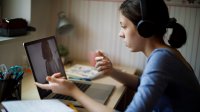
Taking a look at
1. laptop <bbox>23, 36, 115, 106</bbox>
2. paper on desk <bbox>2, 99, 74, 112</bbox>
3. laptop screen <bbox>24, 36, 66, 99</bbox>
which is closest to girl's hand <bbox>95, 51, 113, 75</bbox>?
laptop <bbox>23, 36, 115, 106</bbox>

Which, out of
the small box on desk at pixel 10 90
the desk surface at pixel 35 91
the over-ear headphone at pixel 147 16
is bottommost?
the desk surface at pixel 35 91

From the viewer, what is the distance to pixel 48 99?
4.23ft

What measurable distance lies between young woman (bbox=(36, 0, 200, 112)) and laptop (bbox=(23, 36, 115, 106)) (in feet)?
0.43

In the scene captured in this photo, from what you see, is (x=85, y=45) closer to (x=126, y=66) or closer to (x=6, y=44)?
(x=126, y=66)

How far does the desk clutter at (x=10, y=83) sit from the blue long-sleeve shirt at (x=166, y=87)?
561 mm

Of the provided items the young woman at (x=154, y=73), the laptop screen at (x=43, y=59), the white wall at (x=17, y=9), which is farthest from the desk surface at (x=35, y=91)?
the white wall at (x=17, y=9)

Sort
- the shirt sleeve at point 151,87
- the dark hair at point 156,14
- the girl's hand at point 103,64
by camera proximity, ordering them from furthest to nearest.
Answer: the girl's hand at point 103,64
the dark hair at point 156,14
the shirt sleeve at point 151,87

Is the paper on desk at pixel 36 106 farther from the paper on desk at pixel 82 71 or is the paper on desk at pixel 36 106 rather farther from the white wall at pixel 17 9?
the white wall at pixel 17 9

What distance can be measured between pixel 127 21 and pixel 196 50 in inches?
43.6

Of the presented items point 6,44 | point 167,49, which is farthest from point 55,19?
point 167,49

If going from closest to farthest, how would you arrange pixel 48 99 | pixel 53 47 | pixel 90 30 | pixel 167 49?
pixel 167 49 < pixel 48 99 < pixel 53 47 < pixel 90 30

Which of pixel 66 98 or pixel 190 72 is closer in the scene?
pixel 190 72

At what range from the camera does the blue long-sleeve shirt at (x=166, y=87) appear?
3.27 ft

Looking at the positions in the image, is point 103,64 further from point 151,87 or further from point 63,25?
point 63,25
